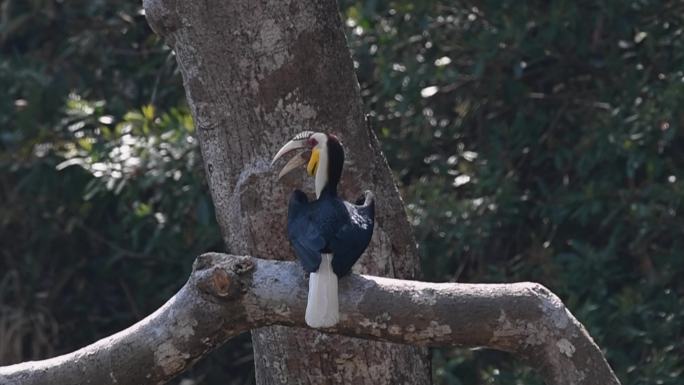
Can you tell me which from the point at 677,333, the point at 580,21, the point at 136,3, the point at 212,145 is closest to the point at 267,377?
the point at 212,145

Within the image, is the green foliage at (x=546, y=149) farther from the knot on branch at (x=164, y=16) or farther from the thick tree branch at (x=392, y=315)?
the thick tree branch at (x=392, y=315)

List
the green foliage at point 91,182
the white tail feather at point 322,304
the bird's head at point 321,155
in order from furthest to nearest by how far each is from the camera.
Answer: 1. the green foliage at point 91,182
2. the bird's head at point 321,155
3. the white tail feather at point 322,304

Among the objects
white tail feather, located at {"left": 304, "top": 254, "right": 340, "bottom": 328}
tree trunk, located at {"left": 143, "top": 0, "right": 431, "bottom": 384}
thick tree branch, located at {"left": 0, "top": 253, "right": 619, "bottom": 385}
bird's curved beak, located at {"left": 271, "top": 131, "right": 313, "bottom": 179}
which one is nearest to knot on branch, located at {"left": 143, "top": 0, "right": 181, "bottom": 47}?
tree trunk, located at {"left": 143, "top": 0, "right": 431, "bottom": 384}

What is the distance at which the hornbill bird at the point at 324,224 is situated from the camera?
259 centimetres

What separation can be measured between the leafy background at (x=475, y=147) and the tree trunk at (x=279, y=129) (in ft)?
3.61

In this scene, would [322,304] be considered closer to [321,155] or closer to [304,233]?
[304,233]

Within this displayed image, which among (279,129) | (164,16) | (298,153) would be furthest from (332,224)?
(164,16)

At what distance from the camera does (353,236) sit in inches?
112

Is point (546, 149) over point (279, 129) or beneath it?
beneath

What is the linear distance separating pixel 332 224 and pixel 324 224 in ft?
0.06

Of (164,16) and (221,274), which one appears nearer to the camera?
(221,274)

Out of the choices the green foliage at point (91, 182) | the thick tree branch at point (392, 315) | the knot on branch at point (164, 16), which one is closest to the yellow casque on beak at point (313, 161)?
the thick tree branch at point (392, 315)

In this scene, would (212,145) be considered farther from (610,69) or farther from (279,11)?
(610,69)

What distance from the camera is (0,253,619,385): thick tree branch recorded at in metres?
2.61
